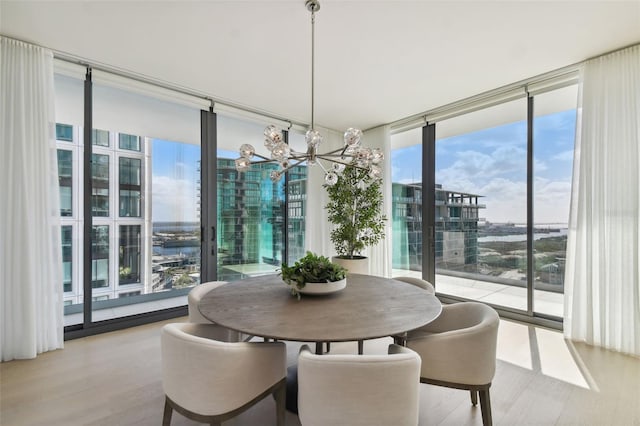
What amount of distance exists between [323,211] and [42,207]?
340 cm

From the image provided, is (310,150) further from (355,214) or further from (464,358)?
(355,214)

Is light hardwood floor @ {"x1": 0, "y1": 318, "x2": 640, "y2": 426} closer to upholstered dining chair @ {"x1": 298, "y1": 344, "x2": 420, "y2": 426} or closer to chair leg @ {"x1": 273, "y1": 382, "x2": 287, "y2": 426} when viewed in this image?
chair leg @ {"x1": 273, "y1": 382, "x2": 287, "y2": 426}

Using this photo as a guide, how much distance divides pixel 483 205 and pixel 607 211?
4.05 ft

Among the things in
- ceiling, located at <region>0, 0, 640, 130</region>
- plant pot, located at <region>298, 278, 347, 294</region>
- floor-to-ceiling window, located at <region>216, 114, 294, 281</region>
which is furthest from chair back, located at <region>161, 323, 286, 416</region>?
floor-to-ceiling window, located at <region>216, 114, 294, 281</region>

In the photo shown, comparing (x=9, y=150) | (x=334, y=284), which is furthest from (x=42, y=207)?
(x=334, y=284)

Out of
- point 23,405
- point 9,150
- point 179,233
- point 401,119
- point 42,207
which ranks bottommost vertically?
point 23,405

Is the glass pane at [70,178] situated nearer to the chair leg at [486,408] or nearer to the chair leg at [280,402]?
the chair leg at [280,402]

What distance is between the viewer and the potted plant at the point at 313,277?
1843mm

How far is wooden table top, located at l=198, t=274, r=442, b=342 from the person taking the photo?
1331mm

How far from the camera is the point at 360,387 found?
1.14 m

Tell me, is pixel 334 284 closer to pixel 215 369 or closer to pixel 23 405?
pixel 215 369

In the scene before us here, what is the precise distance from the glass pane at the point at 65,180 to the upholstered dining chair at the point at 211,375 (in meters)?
2.46

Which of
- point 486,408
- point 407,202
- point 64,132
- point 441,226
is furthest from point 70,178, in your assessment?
point 441,226

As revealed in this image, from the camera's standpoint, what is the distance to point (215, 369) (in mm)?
1278
